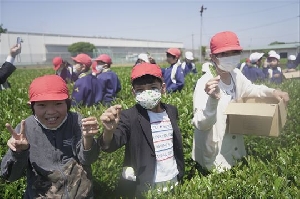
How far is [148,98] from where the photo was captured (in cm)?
251

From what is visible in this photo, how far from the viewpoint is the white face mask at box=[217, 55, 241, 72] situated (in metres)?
2.88

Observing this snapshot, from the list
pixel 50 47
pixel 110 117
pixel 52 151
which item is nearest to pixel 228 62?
pixel 110 117

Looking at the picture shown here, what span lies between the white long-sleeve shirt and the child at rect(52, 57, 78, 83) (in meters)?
6.64

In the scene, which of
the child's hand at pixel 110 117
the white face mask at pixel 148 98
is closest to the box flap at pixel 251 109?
the white face mask at pixel 148 98

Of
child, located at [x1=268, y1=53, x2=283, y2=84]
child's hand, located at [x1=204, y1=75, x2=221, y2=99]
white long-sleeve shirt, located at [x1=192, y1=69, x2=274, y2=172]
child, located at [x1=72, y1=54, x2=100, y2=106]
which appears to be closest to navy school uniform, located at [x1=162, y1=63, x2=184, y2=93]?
child, located at [x1=72, y1=54, x2=100, y2=106]

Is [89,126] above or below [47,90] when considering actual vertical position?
below

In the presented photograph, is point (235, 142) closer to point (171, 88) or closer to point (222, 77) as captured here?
point (222, 77)

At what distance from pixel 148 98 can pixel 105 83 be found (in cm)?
412

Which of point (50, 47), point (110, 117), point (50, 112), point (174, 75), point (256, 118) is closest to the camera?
point (110, 117)

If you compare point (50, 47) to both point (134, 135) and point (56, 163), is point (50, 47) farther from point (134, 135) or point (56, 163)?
point (56, 163)

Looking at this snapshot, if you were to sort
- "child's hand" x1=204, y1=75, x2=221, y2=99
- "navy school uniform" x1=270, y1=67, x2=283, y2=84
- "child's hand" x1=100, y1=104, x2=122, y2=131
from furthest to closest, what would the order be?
"navy school uniform" x1=270, y1=67, x2=283, y2=84
"child's hand" x1=204, y1=75, x2=221, y2=99
"child's hand" x1=100, y1=104, x2=122, y2=131

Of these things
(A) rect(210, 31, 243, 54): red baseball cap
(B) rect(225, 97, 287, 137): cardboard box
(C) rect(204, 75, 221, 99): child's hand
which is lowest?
(B) rect(225, 97, 287, 137): cardboard box

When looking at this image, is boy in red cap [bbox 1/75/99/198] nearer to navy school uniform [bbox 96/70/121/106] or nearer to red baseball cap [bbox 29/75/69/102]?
red baseball cap [bbox 29/75/69/102]

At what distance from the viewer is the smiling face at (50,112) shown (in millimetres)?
2207
